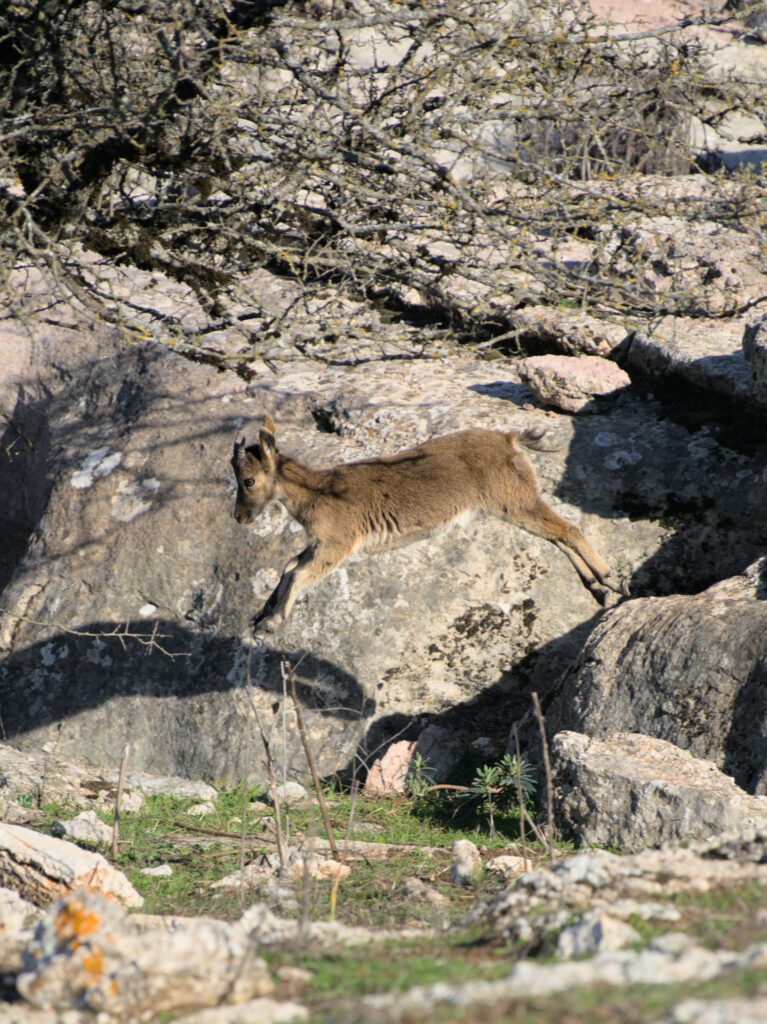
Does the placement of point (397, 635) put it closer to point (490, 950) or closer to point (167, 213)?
point (167, 213)

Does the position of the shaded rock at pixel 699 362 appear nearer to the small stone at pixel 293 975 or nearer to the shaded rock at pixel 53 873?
the shaded rock at pixel 53 873

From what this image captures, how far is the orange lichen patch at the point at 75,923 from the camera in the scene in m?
3.11

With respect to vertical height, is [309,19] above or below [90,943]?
above

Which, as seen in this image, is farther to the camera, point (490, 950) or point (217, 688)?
point (217, 688)

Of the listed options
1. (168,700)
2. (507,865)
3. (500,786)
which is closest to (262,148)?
(168,700)

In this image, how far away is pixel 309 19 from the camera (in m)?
6.47

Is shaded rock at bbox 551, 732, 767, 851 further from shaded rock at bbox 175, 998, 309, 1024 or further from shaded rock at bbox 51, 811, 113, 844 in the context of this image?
shaded rock at bbox 175, 998, 309, 1024

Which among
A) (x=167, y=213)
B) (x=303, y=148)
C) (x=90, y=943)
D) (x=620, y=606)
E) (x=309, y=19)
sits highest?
(x=309, y=19)

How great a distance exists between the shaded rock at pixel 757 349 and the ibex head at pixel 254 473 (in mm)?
3995

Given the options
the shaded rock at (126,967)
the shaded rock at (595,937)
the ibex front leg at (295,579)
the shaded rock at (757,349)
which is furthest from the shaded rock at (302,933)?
the shaded rock at (757,349)

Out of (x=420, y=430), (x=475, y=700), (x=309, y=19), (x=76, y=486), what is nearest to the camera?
(x=309, y=19)

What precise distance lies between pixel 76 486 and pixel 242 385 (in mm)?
1989

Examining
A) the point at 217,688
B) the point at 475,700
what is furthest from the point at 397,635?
the point at 217,688

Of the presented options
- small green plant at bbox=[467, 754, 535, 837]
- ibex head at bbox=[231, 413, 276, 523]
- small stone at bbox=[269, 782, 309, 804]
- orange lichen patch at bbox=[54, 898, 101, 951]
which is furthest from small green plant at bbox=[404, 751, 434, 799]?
orange lichen patch at bbox=[54, 898, 101, 951]
